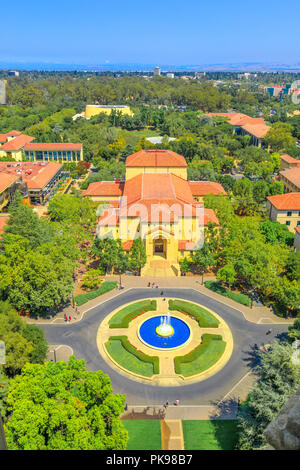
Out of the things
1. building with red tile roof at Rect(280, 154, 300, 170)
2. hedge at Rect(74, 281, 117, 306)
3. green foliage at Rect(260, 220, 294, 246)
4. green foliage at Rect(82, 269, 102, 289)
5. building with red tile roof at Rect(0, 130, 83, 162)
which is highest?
building with red tile roof at Rect(0, 130, 83, 162)

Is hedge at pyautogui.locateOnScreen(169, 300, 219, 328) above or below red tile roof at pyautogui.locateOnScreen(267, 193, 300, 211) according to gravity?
below

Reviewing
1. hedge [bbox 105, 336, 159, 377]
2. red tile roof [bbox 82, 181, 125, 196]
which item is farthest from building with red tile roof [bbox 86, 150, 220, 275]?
hedge [bbox 105, 336, 159, 377]

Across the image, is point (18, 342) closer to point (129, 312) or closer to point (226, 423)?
point (129, 312)

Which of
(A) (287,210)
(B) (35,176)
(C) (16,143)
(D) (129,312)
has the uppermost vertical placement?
(C) (16,143)

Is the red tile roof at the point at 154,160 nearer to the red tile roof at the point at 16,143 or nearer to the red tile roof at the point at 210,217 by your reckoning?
the red tile roof at the point at 210,217

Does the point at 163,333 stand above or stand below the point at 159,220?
below

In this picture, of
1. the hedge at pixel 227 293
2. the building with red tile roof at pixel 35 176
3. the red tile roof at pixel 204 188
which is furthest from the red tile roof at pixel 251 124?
the hedge at pixel 227 293

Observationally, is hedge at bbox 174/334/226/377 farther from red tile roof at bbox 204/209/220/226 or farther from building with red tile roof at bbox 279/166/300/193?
building with red tile roof at bbox 279/166/300/193

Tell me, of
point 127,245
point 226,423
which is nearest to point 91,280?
point 127,245
